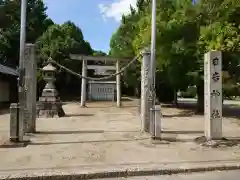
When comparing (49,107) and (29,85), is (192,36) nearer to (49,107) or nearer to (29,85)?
(49,107)

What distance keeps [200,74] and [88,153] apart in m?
11.8

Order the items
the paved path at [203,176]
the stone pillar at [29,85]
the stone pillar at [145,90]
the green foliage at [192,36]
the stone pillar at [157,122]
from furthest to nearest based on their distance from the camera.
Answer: the green foliage at [192,36] < the stone pillar at [145,90] < the stone pillar at [29,85] < the stone pillar at [157,122] < the paved path at [203,176]

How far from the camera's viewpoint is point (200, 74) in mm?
18234

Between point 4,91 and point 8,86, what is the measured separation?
1798 millimetres

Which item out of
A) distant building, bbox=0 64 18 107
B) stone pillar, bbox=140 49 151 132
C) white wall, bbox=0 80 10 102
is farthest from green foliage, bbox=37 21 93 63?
stone pillar, bbox=140 49 151 132

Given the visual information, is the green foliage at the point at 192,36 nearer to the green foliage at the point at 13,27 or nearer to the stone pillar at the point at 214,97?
the stone pillar at the point at 214,97

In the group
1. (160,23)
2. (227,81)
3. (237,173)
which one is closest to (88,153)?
(237,173)

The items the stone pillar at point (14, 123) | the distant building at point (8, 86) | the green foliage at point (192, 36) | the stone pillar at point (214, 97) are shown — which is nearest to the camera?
the stone pillar at point (14, 123)

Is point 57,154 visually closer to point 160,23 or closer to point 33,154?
point 33,154

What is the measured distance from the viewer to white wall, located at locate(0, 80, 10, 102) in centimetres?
2713

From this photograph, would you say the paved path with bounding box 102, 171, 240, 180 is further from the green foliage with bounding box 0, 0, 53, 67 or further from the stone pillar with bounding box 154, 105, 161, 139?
the green foliage with bounding box 0, 0, 53, 67

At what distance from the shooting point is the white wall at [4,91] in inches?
1068

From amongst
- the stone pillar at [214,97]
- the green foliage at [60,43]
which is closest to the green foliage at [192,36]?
the stone pillar at [214,97]

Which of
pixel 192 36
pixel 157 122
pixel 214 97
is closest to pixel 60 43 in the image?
pixel 192 36
